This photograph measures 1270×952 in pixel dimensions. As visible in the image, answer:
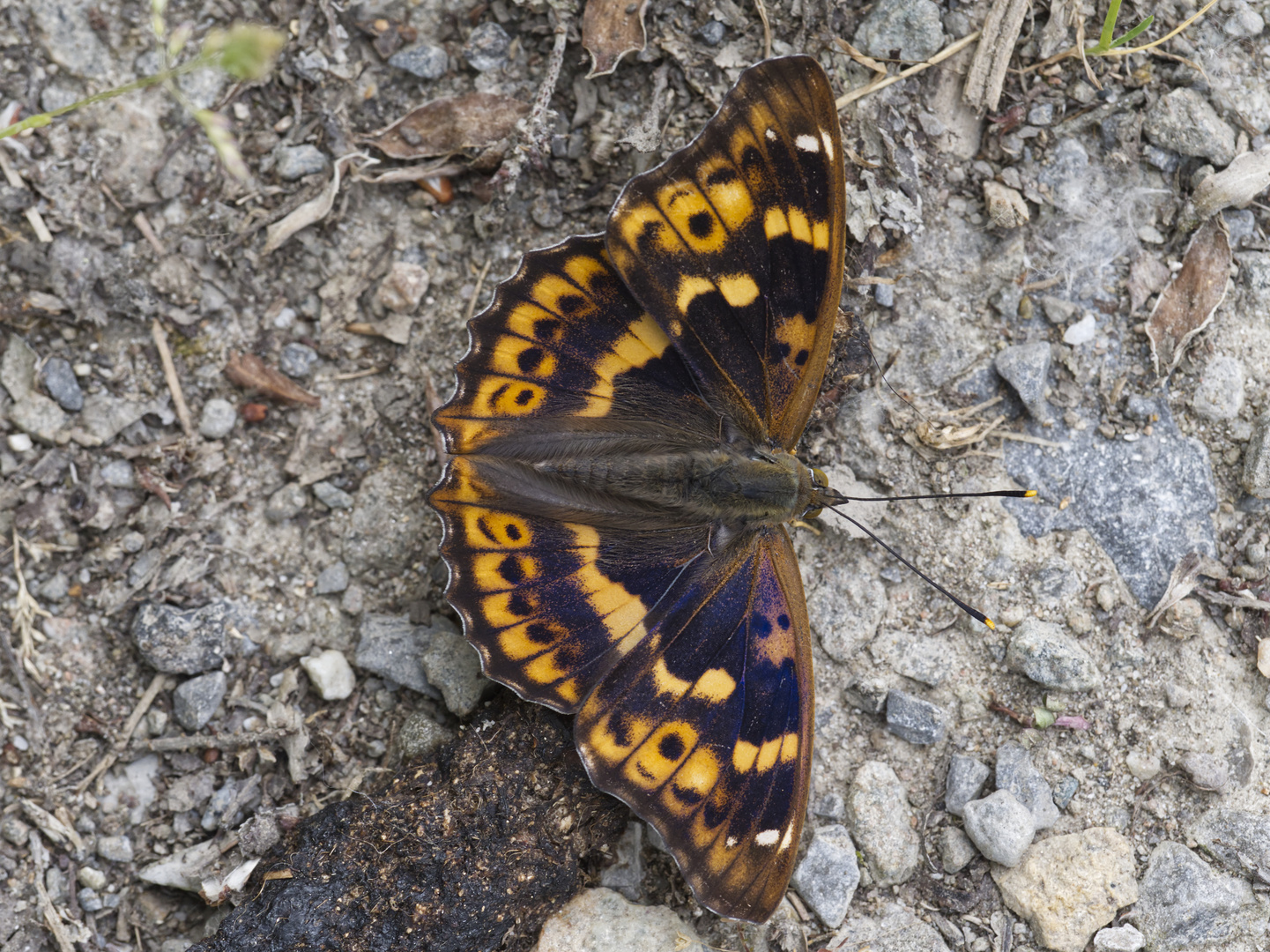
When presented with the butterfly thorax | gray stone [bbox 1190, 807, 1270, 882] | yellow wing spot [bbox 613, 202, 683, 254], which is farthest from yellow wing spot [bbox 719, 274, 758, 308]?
gray stone [bbox 1190, 807, 1270, 882]

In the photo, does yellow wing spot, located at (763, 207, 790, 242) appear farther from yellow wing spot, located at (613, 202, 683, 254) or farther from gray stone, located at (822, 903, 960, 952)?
gray stone, located at (822, 903, 960, 952)

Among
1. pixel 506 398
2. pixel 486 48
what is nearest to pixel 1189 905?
pixel 506 398

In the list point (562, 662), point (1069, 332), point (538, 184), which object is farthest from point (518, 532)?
point (1069, 332)

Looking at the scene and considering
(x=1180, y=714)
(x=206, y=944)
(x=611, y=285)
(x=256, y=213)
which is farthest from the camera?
(x=256, y=213)

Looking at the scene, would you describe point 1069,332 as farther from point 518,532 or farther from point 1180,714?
point 518,532

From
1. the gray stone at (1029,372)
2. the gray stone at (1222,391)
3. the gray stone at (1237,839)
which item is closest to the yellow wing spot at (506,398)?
the gray stone at (1029,372)

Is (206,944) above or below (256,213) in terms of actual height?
below

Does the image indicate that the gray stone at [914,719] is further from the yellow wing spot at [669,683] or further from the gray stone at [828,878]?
the yellow wing spot at [669,683]
